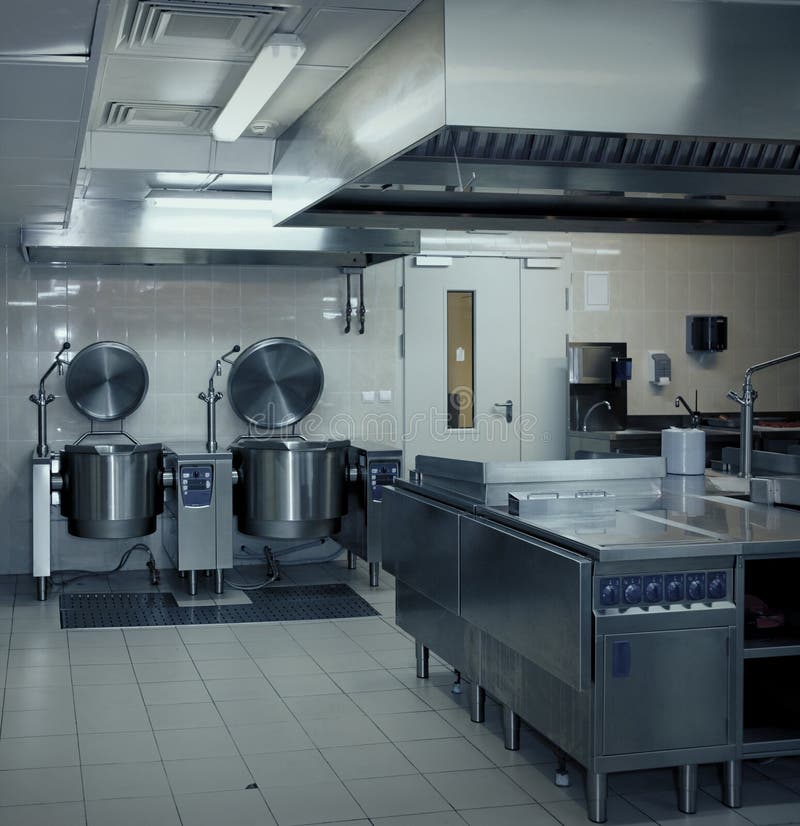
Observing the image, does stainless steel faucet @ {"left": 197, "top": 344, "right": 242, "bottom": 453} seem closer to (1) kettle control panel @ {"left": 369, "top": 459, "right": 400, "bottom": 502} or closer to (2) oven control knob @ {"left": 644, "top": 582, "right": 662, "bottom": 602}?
(1) kettle control panel @ {"left": 369, "top": 459, "right": 400, "bottom": 502}

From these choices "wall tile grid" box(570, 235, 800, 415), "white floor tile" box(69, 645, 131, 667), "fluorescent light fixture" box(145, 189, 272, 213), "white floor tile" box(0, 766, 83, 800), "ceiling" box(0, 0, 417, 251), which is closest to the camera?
"ceiling" box(0, 0, 417, 251)

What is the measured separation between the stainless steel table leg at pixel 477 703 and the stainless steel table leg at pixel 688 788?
0.93m

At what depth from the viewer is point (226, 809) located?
313 cm

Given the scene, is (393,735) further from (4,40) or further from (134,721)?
(4,40)

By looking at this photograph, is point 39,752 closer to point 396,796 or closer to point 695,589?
point 396,796

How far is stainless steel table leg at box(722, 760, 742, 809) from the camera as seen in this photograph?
3.11m

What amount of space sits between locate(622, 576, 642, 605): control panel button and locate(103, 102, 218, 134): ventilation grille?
2.77m

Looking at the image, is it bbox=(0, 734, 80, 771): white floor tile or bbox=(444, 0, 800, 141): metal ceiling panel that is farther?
bbox=(0, 734, 80, 771): white floor tile

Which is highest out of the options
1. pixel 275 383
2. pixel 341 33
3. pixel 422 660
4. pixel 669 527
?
pixel 341 33

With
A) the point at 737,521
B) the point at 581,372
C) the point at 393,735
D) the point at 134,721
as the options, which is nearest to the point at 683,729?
the point at 737,521

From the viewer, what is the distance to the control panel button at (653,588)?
118 inches

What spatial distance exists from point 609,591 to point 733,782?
0.70 metres

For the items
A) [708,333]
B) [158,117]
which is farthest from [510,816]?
[708,333]

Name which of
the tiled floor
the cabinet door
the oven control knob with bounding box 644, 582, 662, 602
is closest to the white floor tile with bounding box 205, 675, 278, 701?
the tiled floor
